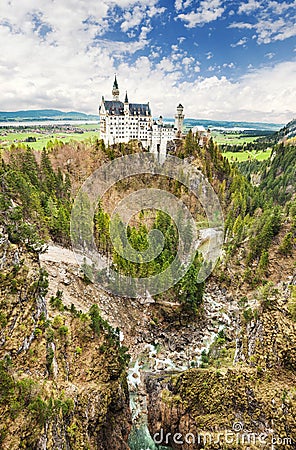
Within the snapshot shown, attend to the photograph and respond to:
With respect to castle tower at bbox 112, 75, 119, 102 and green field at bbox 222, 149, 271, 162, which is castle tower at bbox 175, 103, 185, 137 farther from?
green field at bbox 222, 149, 271, 162

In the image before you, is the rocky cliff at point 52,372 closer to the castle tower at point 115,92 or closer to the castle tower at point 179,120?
the castle tower at point 115,92

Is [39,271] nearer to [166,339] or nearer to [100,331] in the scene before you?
[100,331]

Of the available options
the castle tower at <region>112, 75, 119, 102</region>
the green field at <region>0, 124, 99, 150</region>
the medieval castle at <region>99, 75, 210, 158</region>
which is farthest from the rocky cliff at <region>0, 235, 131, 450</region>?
the castle tower at <region>112, 75, 119, 102</region>

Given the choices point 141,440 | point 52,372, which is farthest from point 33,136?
point 141,440

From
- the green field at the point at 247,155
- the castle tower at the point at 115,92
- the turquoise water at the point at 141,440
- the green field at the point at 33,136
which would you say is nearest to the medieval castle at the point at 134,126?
the castle tower at the point at 115,92

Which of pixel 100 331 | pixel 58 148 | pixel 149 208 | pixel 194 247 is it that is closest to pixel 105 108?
pixel 58 148

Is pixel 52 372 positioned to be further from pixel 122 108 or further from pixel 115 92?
pixel 115 92
